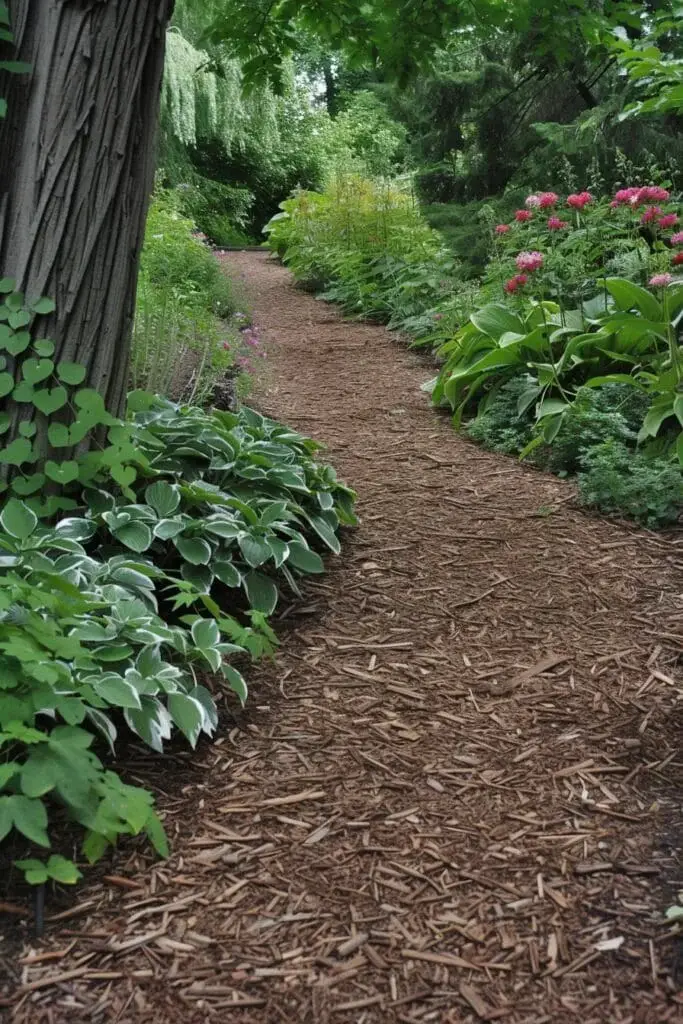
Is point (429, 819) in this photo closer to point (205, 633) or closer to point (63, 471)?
point (205, 633)

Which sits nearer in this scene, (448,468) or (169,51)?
(448,468)

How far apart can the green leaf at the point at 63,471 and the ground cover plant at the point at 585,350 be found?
7.28 ft

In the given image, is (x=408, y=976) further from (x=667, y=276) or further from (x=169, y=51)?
(x=169, y=51)

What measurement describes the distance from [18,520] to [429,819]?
1380 mm

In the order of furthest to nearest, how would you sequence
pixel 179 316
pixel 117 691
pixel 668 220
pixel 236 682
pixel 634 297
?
pixel 179 316, pixel 634 297, pixel 668 220, pixel 236 682, pixel 117 691

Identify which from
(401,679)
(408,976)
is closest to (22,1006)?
(408,976)

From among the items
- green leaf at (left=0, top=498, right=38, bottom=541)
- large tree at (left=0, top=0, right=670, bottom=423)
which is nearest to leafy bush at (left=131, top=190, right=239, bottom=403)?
large tree at (left=0, top=0, right=670, bottom=423)

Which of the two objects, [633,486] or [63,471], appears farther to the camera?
[633,486]

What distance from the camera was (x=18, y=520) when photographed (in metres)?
2.63

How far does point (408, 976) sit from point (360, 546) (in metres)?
2.05

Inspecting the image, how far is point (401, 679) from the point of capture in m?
2.83

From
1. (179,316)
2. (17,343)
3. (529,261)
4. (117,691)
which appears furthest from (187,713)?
(179,316)

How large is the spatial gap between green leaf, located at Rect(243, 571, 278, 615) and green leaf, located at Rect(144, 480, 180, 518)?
1.09ft

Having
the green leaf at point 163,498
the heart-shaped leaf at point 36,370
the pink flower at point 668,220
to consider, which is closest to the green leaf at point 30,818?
the green leaf at point 163,498
